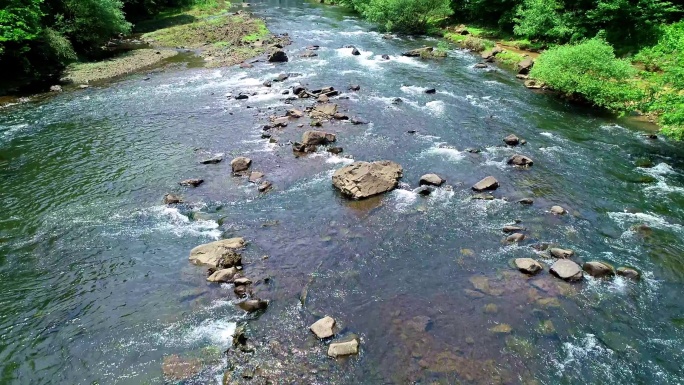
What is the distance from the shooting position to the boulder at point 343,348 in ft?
45.6

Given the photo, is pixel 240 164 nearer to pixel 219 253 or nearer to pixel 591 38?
pixel 219 253

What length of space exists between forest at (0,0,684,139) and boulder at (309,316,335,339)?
20.4 m

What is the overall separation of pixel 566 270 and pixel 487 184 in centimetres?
684

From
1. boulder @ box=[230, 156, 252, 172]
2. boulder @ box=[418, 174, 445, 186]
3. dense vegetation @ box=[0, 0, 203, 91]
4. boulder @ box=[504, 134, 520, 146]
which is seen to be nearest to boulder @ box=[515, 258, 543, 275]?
boulder @ box=[418, 174, 445, 186]

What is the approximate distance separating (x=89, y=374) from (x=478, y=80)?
35.8 m

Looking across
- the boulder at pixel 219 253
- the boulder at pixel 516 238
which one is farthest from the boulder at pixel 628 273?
the boulder at pixel 219 253

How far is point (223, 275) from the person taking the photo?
56.3ft

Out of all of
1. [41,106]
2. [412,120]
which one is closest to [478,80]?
[412,120]

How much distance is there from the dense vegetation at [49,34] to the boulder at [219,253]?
98.6 feet

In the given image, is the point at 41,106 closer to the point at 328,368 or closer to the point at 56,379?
the point at 56,379

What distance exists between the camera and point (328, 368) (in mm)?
13477

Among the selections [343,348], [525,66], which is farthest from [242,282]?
[525,66]

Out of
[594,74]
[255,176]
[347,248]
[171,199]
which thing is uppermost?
[594,74]

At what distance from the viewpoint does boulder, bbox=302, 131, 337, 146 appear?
28125mm
